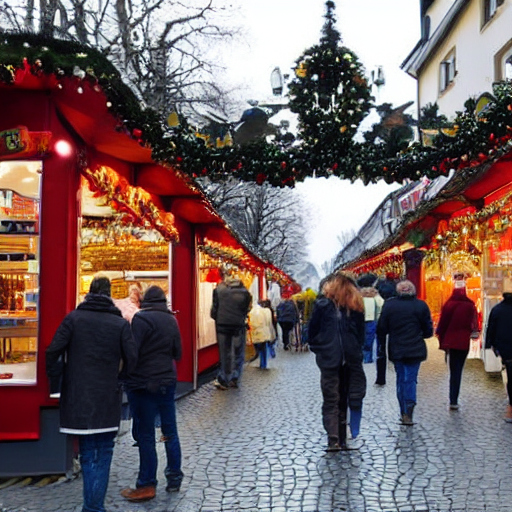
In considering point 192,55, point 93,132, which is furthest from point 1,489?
point 192,55

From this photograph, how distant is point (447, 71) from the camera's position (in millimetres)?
29391

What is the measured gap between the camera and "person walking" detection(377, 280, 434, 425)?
370 inches

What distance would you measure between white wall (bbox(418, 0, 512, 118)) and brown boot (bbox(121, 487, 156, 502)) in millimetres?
17672

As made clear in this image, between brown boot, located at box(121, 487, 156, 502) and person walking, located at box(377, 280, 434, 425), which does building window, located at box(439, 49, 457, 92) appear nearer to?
person walking, located at box(377, 280, 434, 425)

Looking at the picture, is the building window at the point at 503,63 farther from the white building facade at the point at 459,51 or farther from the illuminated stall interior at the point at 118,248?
the illuminated stall interior at the point at 118,248

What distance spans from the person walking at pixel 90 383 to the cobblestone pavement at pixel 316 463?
25.5 inches

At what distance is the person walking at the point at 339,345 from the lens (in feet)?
26.6

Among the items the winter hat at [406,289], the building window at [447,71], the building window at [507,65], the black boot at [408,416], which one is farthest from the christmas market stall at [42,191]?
the building window at [447,71]

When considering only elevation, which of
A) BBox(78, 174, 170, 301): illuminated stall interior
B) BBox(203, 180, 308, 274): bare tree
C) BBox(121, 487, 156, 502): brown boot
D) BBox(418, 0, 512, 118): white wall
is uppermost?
BBox(418, 0, 512, 118): white wall

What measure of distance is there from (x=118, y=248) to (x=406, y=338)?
471 cm

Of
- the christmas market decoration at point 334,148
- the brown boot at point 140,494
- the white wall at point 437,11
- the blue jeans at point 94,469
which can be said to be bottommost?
the brown boot at point 140,494

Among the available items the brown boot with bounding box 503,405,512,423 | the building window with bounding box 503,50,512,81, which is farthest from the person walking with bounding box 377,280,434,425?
the building window with bounding box 503,50,512,81

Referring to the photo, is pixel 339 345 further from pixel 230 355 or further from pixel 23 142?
pixel 230 355

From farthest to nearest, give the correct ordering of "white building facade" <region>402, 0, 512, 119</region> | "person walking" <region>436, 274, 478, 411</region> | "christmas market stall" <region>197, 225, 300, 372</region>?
"white building facade" <region>402, 0, 512, 119</region>
"christmas market stall" <region>197, 225, 300, 372</region>
"person walking" <region>436, 274, 478, 411</region>
